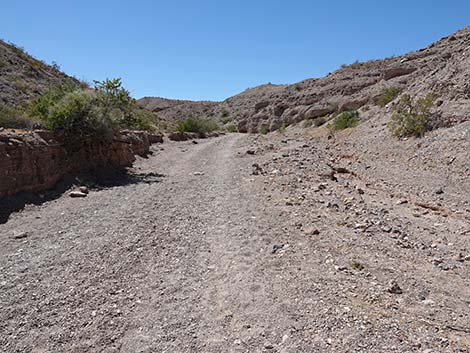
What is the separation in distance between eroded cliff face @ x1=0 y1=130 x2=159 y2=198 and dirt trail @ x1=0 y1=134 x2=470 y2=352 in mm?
1068

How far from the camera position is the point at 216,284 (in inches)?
186

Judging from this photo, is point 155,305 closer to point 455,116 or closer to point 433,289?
point 433,289

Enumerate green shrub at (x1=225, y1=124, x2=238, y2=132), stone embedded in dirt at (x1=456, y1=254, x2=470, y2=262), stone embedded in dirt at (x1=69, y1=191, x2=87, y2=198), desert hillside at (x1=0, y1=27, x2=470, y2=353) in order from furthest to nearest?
1. green shrub at (x1=225, y1=124, x2=238, y2=132)
2. stone embedded in dirt at (x1=69, y1=191, x2=87, y2=198)
3. stone embedded in dirt at (x1=456, y1=254, x2=470, y2=262)
4. desert hillside at (x1=0, y1=27, x2=470, y2=353)

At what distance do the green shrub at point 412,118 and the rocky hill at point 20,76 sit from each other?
647 inches

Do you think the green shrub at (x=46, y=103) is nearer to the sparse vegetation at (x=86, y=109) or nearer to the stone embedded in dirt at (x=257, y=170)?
the sparse vegetation at (x=86, y=109)

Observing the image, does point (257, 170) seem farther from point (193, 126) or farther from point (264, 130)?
point (264, 130)

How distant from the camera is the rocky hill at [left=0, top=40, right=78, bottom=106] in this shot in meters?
19.0

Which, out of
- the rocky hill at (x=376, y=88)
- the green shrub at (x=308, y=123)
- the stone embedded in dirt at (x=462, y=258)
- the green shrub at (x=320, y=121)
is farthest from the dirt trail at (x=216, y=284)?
the green shrub at (x=308, y=123)

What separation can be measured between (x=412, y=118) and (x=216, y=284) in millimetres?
11847

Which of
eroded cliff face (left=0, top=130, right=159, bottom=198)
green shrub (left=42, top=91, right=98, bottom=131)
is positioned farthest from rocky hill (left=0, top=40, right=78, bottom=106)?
eroded cliff face (left=0, top=130, right=159, bottom=198)

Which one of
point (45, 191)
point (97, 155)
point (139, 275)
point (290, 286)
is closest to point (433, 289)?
point (290, 286)

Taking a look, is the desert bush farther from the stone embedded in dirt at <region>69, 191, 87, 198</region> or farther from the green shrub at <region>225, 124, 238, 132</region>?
the green shrub at <region>225, 124, 238, 132</region>

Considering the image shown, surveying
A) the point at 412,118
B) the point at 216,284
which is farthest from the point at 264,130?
the point at 216,284

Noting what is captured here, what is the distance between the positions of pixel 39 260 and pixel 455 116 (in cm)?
1267
